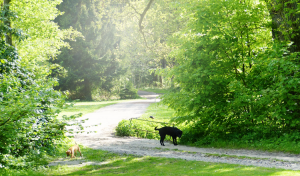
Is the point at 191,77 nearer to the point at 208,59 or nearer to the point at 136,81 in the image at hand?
the point at 208,59

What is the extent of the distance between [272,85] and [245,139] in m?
2.36

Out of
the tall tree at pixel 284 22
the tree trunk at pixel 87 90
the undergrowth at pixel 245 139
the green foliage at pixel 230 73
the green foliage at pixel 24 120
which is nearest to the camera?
the green foliage at pixel 24 120

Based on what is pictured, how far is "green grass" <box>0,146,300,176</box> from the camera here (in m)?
6.79

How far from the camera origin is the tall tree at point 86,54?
42.6 m

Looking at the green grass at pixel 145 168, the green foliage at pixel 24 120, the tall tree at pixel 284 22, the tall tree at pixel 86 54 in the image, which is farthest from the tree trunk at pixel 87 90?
the tall tree at pixel 284 22

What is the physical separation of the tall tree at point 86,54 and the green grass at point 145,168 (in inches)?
1332

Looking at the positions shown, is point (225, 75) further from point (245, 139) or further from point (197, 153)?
point (197, 153)

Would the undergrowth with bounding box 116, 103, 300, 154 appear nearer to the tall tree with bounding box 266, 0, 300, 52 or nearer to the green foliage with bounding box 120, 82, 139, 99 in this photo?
the tall tree with bounding box 266, 0, 300, 52

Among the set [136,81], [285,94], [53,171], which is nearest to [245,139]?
[285,94]

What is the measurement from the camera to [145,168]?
8.23 m

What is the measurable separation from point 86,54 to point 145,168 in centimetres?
3712

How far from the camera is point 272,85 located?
1030cm

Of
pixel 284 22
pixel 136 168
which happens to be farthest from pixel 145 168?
pixel 284 22

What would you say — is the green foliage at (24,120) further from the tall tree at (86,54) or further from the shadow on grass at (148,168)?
the tall tree at (86,54)
